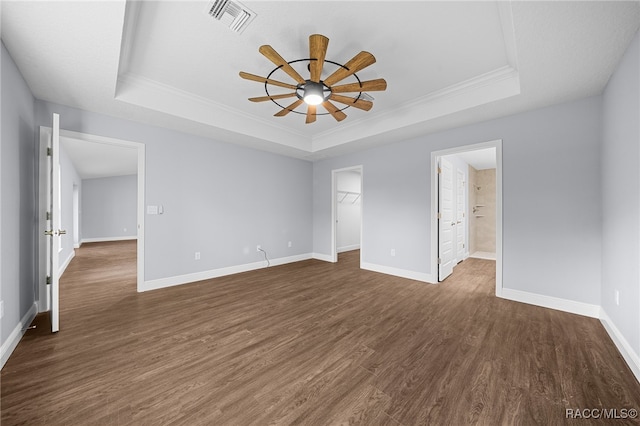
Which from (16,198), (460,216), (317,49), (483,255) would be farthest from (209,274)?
(483,255)

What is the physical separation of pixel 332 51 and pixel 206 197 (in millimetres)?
3140

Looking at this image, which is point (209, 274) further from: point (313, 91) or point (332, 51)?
point (332, 51)

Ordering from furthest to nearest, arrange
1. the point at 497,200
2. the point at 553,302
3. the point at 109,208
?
the point at 109,208, the point at 497,200, the point at 553,302

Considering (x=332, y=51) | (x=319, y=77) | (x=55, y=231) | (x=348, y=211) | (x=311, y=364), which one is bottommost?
(x=311, y=364)

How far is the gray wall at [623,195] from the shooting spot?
6.15 feet

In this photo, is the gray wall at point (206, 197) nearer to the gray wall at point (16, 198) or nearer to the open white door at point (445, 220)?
the gray wall at point (16, 198)

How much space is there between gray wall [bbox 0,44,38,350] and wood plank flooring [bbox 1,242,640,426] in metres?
0.43

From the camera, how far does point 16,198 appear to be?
91.2 inches

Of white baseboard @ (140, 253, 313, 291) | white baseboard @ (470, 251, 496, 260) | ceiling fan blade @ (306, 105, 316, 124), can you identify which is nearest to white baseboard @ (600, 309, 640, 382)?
ceiling fan blade @ (306, 105, 316, 124)

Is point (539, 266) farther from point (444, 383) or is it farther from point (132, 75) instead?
point (132, 75)

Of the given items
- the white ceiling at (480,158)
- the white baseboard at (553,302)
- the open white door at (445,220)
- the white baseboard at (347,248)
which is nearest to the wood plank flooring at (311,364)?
the white baseboard at (553,302)

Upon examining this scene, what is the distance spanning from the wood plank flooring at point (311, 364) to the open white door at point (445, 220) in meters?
0.87

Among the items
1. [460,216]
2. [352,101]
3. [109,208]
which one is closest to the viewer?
[352,101]

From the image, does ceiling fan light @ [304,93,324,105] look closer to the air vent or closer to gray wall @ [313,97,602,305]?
the air vent
